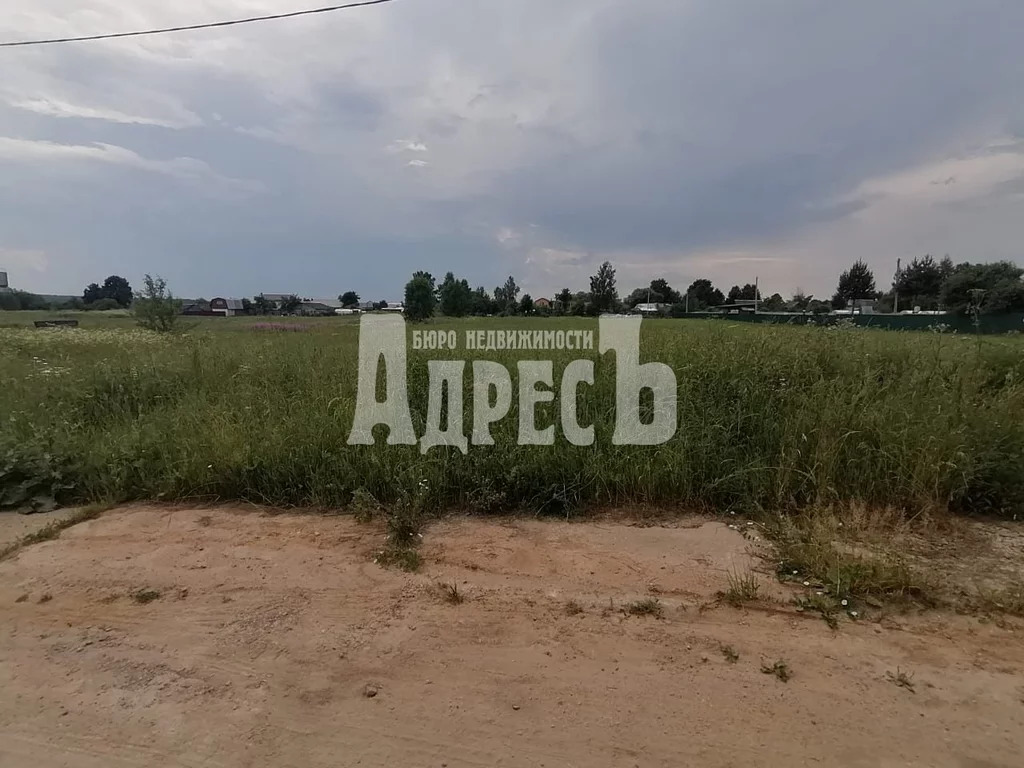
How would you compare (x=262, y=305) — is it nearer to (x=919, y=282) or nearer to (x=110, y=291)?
(x=110, y=291)

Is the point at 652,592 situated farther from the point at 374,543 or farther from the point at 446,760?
the point at 374,543

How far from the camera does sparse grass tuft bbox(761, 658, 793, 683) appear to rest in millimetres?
1948

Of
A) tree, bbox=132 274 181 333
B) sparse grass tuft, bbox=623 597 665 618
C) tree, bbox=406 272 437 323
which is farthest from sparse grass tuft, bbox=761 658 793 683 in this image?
tree, bbox=406 272 437 323

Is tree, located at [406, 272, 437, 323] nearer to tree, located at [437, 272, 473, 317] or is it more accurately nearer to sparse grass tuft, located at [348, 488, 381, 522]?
tree, located at [437, 272, 473, 317]

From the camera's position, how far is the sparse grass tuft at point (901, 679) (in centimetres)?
191

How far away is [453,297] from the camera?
4997cm

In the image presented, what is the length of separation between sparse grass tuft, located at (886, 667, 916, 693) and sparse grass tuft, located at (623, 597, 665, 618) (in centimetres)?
90

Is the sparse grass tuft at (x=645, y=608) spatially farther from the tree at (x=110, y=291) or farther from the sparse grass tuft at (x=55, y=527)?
the tree at (x=110, y=291)

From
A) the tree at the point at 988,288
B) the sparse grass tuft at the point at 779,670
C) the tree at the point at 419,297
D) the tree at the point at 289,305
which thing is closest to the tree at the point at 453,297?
the tree at the point at 419,297

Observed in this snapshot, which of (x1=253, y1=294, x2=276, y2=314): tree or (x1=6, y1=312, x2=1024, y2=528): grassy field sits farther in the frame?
(x1=253, y1=294, x2=276, y2=314): tree

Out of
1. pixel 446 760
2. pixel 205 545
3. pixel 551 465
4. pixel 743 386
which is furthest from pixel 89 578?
pixel 743 386

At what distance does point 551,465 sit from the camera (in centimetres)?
384

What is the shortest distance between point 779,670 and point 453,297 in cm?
4957

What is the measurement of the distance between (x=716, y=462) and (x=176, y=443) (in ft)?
15.2
